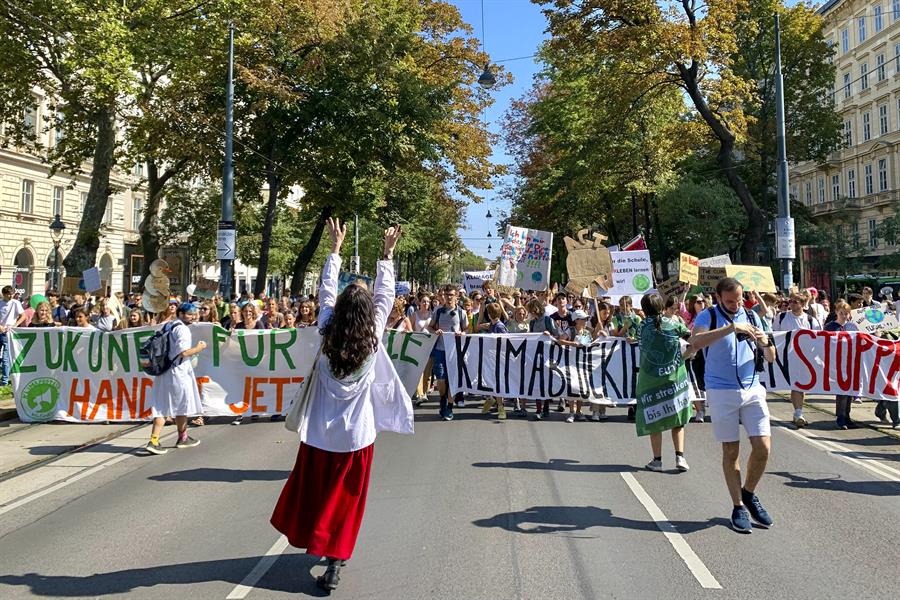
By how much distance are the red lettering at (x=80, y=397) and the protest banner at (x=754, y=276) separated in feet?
37.4

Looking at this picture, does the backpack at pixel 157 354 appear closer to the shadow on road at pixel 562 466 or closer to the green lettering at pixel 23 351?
the green lettering at pixel 23 351

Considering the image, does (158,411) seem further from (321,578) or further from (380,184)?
(380,184)

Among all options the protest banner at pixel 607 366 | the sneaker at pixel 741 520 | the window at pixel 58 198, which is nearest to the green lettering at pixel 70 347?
the protest banner at pixel 607 366

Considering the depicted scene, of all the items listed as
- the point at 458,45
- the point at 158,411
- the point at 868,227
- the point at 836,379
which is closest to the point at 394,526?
the point at 158,411

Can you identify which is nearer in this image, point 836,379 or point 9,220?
point 836,379

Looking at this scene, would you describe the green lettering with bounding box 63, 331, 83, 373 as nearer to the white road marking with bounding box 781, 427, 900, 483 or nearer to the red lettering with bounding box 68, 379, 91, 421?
the red lettering with bounding box 68, 379, 91, 421

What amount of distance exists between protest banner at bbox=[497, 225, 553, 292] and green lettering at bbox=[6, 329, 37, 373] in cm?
901

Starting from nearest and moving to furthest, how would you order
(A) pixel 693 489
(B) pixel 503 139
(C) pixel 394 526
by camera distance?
1. (C) pixel 394 526
2. (A) pixel 693 489
3. (B) pixel 503 139

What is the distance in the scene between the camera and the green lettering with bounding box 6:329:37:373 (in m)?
10.1

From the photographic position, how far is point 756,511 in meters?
5.41

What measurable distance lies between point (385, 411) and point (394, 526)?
1244 mm

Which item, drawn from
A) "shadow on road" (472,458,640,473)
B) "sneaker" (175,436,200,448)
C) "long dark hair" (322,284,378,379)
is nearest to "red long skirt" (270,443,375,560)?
"long dark hair" (322,284,378,379)

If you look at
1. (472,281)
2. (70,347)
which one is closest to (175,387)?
(70,347)

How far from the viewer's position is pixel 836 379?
1013 centimetres
